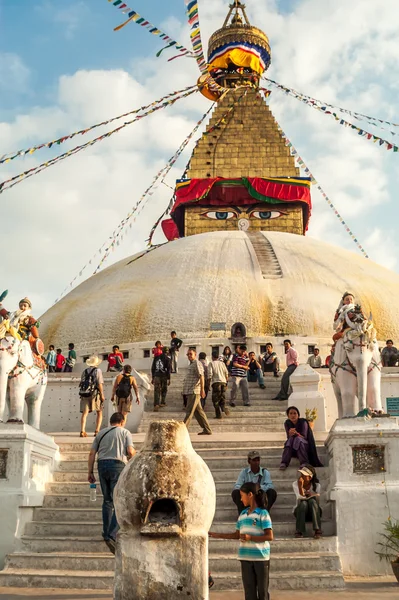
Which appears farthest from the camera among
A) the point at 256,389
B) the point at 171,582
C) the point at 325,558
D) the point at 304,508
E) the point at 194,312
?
the point at 194,312

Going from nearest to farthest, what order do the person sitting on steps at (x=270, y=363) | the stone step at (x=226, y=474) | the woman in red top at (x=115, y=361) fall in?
the stone step at (x=226, y=474) < the woman in red top at (x=115, y=361) < the person sitting on steps at (x=270, y=363)

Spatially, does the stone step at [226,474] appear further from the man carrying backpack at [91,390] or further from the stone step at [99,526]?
the man carrying backpack at [91,390]

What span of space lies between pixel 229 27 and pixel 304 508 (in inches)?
1359

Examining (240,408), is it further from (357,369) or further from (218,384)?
(357,369)

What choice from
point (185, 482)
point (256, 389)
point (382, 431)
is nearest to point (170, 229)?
point (256, 389)

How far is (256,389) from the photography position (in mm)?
15070

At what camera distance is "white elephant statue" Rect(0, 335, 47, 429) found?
8.45 metres

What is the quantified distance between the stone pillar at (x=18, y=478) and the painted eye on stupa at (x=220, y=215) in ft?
79.1

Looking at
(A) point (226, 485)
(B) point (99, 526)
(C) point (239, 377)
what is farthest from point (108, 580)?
(C) point (239, 377)

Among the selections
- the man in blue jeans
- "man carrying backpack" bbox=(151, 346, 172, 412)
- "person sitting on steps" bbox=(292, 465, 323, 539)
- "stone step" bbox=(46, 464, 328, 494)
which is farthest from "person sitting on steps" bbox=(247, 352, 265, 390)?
the man in blue jeans

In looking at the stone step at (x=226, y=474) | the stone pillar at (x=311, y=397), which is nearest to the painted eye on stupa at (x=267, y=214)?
the stone pillar at (x=311, y=397)

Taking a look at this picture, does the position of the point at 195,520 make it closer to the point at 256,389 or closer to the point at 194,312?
the point at 256,389

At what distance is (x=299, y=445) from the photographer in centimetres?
809

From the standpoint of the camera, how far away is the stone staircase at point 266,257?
2183 centimetres
